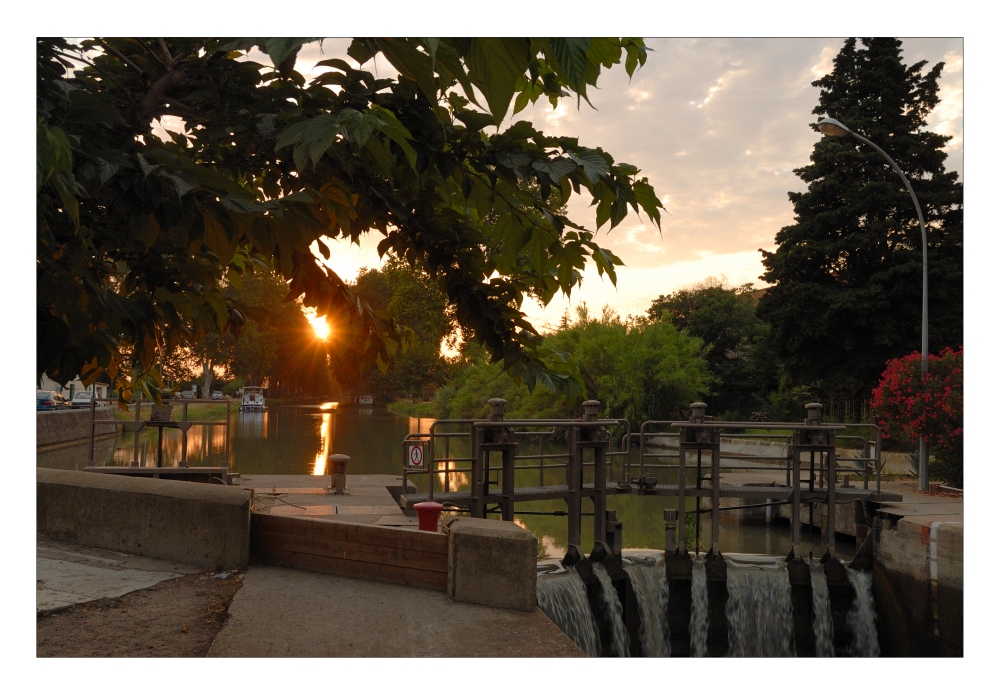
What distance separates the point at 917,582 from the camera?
27.2 feet

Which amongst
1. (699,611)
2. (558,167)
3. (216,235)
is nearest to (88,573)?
(216,235)

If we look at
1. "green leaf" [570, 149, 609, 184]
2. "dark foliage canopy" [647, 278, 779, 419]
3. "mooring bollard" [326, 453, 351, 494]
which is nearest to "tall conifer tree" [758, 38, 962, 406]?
"dark foliage canopy" [647, 278, 779, 419]

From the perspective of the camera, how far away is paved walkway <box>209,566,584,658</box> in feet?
13.4

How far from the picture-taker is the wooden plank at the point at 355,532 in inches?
205

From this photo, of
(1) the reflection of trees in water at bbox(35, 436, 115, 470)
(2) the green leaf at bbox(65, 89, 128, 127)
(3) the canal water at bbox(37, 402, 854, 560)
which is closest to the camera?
(2) the green leaf at bbox(65, 89, 128, 127)

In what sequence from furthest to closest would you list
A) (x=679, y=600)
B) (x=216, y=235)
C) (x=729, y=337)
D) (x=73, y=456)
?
(x=729, y=337), (x=73, y=456), (x=679, y=600), (x=216, y=235)

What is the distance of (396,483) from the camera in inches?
460

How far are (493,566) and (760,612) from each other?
6.05m

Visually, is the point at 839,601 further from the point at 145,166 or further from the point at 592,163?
the point at 145,166

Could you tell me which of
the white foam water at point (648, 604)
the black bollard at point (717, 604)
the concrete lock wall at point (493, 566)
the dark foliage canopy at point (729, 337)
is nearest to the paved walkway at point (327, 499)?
the concrete lock wall at point (493, 566)

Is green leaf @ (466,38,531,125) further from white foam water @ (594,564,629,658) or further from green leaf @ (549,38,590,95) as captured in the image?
white foam water @ (594,564,629,658)

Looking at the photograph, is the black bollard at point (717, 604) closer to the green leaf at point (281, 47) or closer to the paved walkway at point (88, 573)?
the paved walkway at point (88, 573)

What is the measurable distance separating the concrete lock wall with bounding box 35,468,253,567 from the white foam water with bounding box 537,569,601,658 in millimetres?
3738
